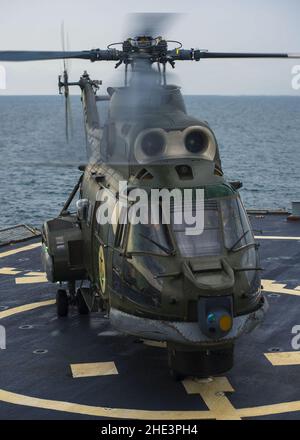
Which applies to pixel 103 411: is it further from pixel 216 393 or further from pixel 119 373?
pixel 216 393

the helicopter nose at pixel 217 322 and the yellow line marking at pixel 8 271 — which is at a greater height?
the helicopter nose at pixel 217 322

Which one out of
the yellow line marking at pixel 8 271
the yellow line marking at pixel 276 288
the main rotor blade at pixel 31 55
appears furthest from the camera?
the yellow line marking at pixel 8 271

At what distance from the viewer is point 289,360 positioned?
1527 cm

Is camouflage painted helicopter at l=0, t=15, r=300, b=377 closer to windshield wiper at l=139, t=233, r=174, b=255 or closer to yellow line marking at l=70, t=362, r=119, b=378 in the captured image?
windshield wiper at l=139, t=233, r=174, b=255

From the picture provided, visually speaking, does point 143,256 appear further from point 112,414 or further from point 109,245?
point 112,414

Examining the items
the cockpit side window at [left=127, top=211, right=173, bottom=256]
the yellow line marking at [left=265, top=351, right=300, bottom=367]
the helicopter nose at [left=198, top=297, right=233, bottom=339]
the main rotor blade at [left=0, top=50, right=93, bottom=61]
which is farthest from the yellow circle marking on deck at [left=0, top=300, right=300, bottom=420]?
the main rotor blade at [left=0, top=50, right=93, bottom=61]

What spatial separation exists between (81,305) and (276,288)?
573 cm

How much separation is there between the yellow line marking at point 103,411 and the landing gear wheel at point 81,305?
4919mm

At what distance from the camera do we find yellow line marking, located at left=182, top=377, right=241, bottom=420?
1278 cm

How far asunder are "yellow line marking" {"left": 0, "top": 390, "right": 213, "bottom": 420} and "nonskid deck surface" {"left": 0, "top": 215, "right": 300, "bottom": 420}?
0.06ft

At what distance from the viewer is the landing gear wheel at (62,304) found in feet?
60.5

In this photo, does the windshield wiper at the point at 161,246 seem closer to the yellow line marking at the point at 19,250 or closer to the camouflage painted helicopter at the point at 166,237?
the camouflage painted helicopter at the point at 166,237

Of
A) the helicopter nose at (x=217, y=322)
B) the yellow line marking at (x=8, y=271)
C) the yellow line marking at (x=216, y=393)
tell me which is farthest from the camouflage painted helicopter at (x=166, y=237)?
the yellow line marking at (x=8, y=271)
